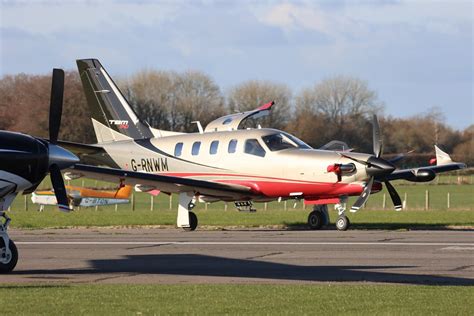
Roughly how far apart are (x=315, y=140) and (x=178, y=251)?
55.7 m

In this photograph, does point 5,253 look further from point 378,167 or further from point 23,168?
point 378,167

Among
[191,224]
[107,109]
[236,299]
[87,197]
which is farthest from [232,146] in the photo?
[87,197]

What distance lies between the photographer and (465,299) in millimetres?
13016

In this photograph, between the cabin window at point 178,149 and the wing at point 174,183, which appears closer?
the wing at point 174,183

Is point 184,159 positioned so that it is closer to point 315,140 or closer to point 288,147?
point 288,147

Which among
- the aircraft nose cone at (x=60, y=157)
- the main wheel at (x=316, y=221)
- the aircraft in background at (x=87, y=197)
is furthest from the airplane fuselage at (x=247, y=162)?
the aircraft in background at (x=87, y=197)

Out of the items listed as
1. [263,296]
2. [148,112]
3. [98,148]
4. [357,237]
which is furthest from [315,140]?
[263,296]

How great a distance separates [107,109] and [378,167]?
10.5 metres

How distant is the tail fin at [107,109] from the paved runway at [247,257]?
21.1ft

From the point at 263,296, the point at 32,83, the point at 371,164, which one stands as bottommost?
the point at 263,296

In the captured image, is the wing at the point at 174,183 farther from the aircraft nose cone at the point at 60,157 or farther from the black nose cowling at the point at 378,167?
the aircraft nose cone at the point at 60,157

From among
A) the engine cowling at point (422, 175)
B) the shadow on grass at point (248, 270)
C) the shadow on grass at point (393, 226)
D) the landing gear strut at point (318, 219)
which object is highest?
the engine cowling at point (422, 175)

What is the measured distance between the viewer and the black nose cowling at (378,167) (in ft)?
90.9

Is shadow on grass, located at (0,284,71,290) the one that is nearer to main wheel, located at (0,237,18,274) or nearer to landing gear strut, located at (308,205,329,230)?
main wheel, located at (0,237,18,274)
